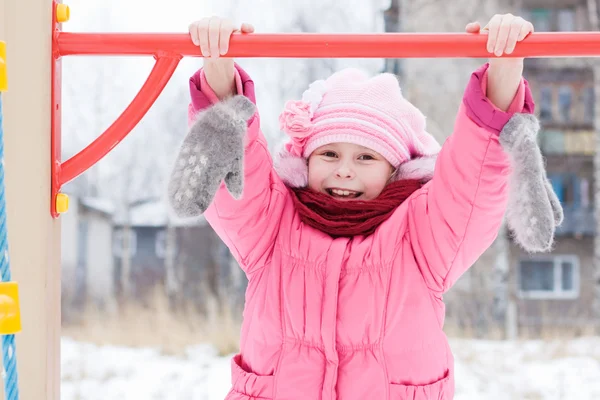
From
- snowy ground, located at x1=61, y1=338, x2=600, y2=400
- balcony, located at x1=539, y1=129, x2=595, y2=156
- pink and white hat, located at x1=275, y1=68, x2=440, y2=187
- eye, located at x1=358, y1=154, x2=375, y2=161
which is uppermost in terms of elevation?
balcony, located at x1=539, y1=129, x2=595, y2=156

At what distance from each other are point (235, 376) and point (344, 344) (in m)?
0.18

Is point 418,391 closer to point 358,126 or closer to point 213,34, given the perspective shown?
point 358,126

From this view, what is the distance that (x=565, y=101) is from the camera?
4.15 meters

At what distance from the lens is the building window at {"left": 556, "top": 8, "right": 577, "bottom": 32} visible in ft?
13.6

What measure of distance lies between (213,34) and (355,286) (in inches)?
16.7

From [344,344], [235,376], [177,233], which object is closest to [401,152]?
[344,344]

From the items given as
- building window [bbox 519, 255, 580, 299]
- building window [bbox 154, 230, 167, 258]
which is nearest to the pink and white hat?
building window [bbox 154, 230, 167, 258]

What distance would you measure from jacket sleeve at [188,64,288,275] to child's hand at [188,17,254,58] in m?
0.06

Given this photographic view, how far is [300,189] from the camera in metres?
1.19

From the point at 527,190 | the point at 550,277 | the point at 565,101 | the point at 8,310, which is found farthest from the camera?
the point at 550,277

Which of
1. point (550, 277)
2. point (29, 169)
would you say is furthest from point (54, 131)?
point (550, 277)

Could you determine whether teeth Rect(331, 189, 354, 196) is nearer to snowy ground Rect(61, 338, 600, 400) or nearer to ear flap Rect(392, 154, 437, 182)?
ear flap Rect(392, 154, 437, 182)

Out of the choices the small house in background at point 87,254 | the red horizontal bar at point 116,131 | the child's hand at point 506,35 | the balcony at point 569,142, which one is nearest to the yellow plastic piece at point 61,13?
the red horizontal bar at point 116,131

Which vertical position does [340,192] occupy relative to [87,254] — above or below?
above
